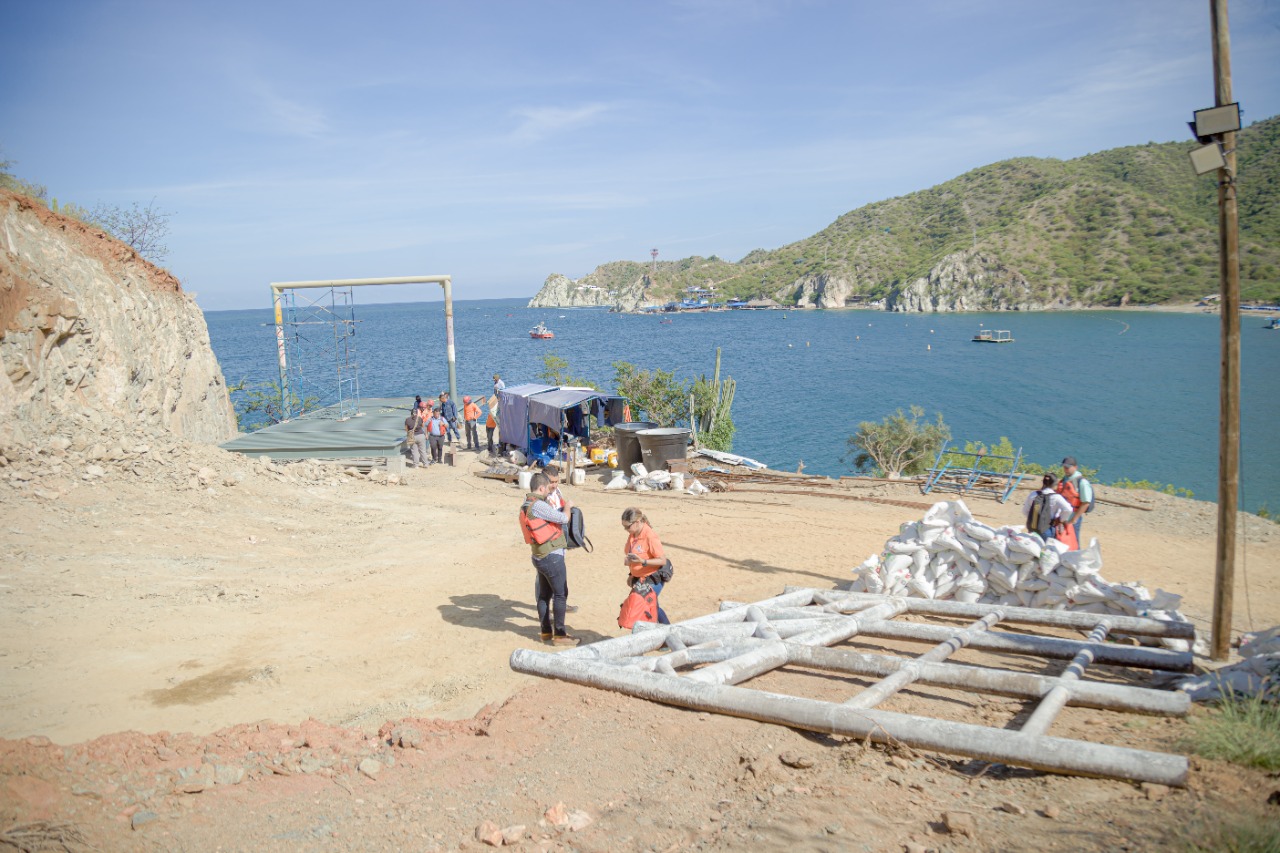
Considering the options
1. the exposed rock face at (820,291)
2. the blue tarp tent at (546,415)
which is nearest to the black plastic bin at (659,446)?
the blue tarp tent at (546,415)

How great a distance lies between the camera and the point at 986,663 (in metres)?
6.97

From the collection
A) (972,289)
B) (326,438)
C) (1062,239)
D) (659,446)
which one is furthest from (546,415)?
(972,289)

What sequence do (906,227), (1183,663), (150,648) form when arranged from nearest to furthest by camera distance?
(1183,663)
(150,648)
(906,227)

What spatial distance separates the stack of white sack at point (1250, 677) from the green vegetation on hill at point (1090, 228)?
258 feet

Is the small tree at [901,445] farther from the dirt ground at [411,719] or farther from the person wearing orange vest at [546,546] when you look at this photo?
the person wearing orange vest at [546,546]

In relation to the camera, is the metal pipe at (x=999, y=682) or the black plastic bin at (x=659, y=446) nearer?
the metal pipe at (x=999, y=682)

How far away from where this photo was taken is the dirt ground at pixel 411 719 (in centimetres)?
401

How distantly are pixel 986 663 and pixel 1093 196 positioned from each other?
124 meters

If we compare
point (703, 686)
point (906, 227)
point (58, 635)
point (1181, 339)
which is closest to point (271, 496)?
point (58, 635)

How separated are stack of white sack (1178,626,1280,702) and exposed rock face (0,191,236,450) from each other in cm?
1483

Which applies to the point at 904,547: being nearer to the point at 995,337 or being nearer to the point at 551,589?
the point at 551,589

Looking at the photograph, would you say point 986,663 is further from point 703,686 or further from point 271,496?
point 271,496

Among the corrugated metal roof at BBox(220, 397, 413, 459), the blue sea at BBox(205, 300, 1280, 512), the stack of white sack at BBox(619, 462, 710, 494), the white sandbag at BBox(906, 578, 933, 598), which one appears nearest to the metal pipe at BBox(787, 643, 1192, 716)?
the white sandbag at BBox(906, 578, 933, 598)

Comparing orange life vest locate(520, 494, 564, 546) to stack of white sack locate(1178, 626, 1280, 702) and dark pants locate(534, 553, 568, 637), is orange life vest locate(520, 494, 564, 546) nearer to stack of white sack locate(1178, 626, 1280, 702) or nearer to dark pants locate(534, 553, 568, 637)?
dark pants locate(534, 553, 568, 637)
